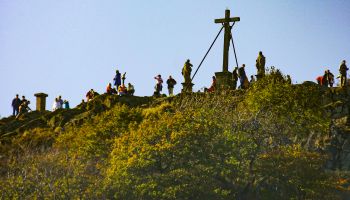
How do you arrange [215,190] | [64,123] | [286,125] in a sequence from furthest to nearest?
[64,123], [286,125], [215,190]

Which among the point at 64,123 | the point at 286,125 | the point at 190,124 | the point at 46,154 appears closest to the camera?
the point at 190,124

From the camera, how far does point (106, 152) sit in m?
40.9

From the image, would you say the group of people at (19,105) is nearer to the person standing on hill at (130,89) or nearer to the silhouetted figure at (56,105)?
the silhouetted figure at (56,105)

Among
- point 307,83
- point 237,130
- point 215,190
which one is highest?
point 307,83

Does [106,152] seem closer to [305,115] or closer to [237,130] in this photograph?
[237,130]

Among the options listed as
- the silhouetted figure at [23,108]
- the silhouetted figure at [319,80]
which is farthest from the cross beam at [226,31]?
the silhouetted figure at [23,108]

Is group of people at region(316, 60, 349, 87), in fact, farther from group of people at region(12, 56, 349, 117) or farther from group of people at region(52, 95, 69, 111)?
group of people at region(52, 95, 69, 111)

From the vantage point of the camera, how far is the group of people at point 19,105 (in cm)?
5416

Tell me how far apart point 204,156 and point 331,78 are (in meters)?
13.7

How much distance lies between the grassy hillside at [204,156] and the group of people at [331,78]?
2286 millimetres

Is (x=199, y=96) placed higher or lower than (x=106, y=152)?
higher

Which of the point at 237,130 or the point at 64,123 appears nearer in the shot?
the point at 237,130

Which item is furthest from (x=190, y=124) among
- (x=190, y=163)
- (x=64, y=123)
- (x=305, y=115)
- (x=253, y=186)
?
(x=64, y=123)

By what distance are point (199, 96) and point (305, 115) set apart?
25.7 ft
